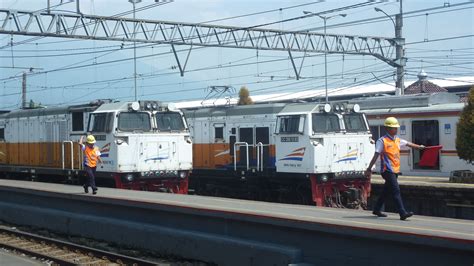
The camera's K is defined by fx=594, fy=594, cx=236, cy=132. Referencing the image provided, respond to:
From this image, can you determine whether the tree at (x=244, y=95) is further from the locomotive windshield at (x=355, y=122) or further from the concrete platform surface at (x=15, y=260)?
the concrete platform surface at (x=15, y=260)

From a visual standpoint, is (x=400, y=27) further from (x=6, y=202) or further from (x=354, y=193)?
(x=6, y=202)

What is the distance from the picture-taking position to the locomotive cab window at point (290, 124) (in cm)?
1727

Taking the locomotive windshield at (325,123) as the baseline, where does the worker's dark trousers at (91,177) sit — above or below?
below

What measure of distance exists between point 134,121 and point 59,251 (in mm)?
6356

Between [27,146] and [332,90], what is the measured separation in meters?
42.8

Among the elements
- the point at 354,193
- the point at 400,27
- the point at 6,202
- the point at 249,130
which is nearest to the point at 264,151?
the point at 249,130

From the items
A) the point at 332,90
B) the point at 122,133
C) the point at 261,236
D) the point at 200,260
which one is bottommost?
the point at 200,260

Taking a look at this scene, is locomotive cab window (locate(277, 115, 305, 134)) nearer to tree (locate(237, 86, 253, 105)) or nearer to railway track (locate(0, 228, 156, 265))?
railway track (locate(0, 228, 156, 265))

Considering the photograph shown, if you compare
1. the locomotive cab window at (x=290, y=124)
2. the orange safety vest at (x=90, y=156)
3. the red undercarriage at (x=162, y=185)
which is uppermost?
the locomotive cab window at (x=290, y=124)

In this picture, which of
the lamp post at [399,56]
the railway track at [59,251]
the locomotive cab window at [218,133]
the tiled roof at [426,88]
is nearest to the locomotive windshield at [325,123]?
the locomotive cab window at [218,133]

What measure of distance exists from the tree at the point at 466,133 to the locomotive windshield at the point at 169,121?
941 centimetres

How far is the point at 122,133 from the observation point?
18.3 m

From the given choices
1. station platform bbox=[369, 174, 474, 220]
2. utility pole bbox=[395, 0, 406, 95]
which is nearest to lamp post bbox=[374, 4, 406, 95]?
utility pole bbox=[395, 0, 406, 95]

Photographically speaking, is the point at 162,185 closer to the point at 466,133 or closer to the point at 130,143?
the point at 130,143
